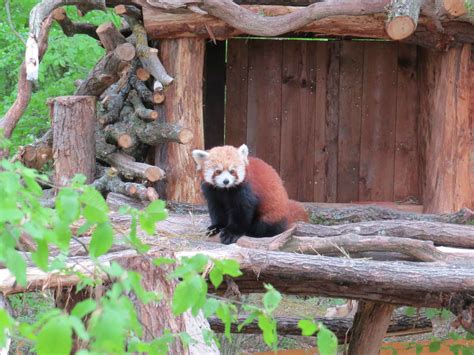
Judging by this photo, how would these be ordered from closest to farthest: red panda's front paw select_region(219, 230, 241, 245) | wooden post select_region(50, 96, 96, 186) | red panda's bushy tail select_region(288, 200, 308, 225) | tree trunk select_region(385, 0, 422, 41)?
red panda's front paw select_region(219, 230, 241, 245) → red panda's bushy tail select_region(288, 200, 308, 225) → tree trunk select_region(385, 0, 422, 41) → wooden post select_region(50, 96, 96, 186)

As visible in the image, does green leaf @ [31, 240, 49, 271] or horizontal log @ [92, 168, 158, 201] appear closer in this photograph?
green leaf @ [31, 240, 49, 271]

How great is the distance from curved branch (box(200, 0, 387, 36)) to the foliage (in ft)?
8.49

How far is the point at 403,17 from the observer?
19.8 feet

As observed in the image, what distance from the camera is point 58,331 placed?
162 cm

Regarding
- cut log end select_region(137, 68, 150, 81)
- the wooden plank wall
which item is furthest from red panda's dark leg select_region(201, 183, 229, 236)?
the wooden plank wall

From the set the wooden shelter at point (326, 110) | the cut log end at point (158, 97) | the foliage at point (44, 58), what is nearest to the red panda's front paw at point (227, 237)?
the cut log end at point (158, 97)

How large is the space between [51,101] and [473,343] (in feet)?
12.6

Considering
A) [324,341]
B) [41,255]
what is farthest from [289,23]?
[41,255]

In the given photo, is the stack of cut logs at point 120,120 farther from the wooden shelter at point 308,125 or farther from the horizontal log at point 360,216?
the horizontal log at point 360,216

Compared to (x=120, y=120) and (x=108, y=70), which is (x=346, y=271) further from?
(x=120, y=120)

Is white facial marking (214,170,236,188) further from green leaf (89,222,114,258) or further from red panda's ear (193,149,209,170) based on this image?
green leaf (89,222,114,258)

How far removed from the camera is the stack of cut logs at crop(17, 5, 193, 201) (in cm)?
643

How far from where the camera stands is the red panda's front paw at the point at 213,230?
17.6 ft

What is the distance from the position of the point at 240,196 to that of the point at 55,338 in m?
3.62
